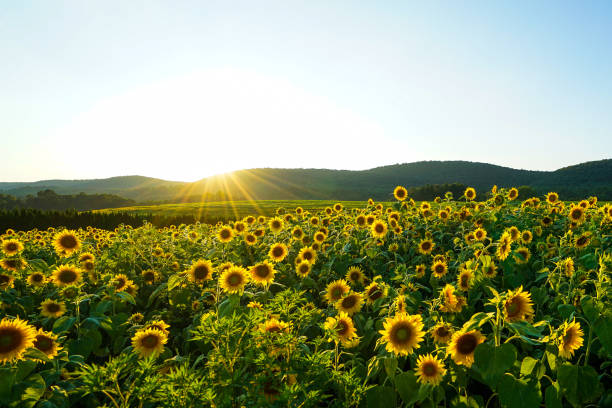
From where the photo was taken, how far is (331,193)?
118875mm

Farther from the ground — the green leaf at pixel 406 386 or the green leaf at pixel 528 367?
the green leaf at pixel 528 367

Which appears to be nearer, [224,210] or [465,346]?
[465,346]

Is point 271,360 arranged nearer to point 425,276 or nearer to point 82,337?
point 82,337

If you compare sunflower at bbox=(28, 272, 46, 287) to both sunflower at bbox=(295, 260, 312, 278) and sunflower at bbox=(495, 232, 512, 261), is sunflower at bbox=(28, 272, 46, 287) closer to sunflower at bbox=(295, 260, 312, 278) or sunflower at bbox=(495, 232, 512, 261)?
sunflower at bbox=(295, 260, 312, 278)

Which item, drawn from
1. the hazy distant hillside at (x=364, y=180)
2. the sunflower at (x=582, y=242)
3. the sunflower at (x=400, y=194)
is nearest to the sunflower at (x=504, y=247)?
the sunflower at (x=582, y=242)

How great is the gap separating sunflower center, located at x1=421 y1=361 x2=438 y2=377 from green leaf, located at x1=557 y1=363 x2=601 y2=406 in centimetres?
56

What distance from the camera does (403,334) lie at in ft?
6.54

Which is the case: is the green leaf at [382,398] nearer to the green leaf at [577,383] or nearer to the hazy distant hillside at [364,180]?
the green leaf at [577,383]

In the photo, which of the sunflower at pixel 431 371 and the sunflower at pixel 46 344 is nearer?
the sunflower at pixel 431 371

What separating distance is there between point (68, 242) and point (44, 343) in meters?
3.55

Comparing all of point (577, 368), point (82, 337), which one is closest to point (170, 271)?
point (82, 337)

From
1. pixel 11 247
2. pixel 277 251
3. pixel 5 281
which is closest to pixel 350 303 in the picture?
pixel 277 251

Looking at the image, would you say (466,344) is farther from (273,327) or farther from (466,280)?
(466,280)

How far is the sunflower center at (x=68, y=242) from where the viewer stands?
5027mm
